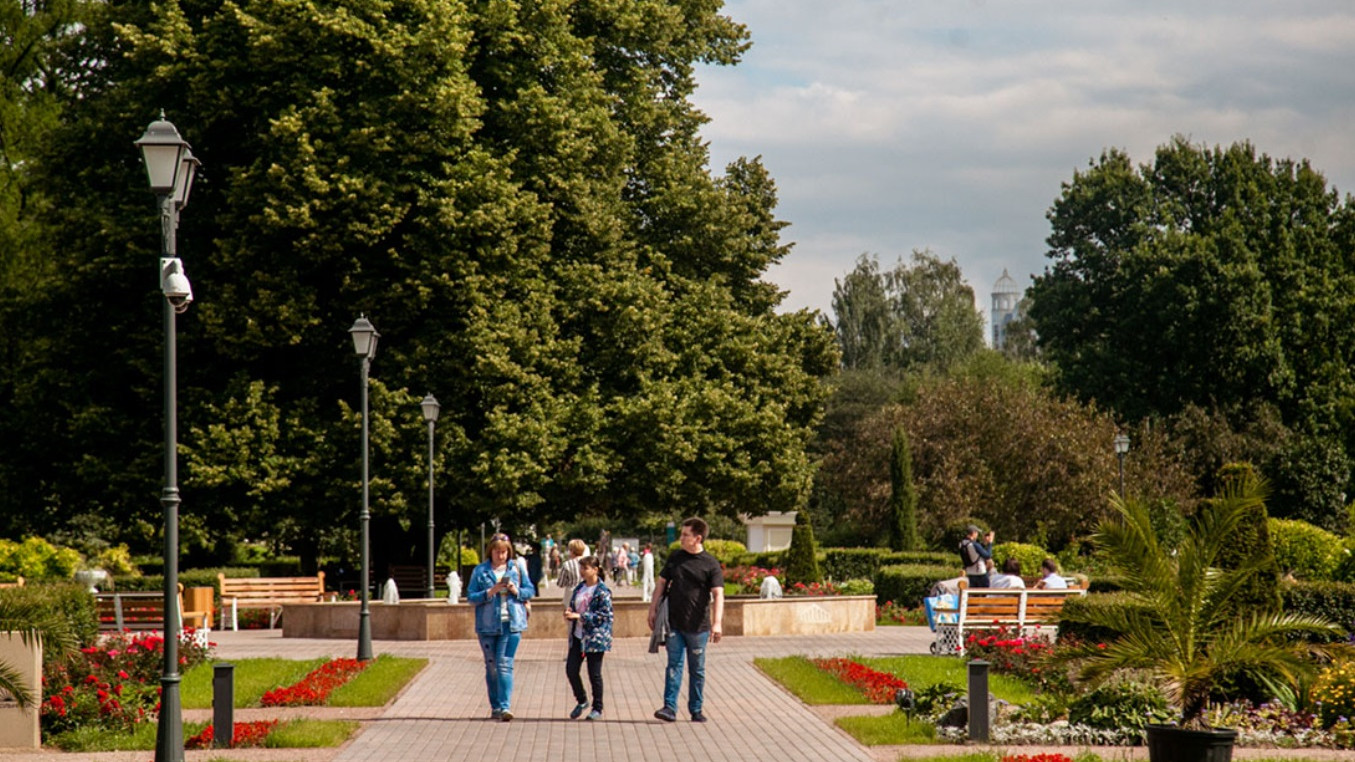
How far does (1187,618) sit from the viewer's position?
37.9 ft

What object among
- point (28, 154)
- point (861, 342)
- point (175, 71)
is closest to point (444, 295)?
point (175, 71)

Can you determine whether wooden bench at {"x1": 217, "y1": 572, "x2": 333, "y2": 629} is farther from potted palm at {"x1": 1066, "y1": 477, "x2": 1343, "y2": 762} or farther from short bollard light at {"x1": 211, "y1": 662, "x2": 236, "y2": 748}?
potted palm at {"x1": 1066, "y1": 477, "x2": 1343, "y2": 762}

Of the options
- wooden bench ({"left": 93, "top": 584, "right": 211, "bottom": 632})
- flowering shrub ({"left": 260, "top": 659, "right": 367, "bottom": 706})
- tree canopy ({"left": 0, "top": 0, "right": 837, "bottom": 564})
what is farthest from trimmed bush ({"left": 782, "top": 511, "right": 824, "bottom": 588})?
flowering shrub ({"left": 260, "top": 659, "right": 367, "bottom": 706})

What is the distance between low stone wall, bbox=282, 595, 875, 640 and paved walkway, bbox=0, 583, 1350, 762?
178 inches

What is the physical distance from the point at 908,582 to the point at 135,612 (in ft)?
48.5

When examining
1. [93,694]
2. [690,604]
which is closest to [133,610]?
[93,694]

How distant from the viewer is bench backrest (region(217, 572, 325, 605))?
3198cm

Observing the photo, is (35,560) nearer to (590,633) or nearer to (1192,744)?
(590,633)

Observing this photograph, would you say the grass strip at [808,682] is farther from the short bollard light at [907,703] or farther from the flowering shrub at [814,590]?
the flowering shrub at [814,590]

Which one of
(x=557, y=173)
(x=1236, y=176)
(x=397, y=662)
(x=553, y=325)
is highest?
(x=1236, y=176)

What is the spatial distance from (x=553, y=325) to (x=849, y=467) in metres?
24.0

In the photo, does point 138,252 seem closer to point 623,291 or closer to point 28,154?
point 28,154

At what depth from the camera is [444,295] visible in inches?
1220

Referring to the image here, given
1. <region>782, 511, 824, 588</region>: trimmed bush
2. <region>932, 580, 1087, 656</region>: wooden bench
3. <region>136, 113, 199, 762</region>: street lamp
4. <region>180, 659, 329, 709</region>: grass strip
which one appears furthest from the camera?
<region>782, 511, 824, 588</region>: trimmed bush
